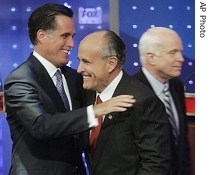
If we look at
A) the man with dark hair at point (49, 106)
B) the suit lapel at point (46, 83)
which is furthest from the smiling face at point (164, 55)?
the suit lapel at point (46, 83)

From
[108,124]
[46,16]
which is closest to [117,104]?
[108,124]

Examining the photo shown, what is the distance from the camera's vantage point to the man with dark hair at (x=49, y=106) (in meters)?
1.97

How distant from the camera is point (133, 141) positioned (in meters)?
1.92

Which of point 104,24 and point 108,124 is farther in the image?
point 104,24

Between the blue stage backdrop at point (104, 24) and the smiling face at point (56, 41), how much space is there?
0.79 m

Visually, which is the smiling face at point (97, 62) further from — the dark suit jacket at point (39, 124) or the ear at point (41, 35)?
the ear at point (41, 35)

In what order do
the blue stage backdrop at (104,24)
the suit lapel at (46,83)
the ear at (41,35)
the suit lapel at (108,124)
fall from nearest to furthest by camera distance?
the suit lapel at (108,124)
the suit lapel at (46,83)
the ear at (41,35)
the blue stage backdrop at (104,24)

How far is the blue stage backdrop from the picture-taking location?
2.83m

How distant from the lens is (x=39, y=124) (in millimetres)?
1994

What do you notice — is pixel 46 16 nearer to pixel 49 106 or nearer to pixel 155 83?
pixel 49 106

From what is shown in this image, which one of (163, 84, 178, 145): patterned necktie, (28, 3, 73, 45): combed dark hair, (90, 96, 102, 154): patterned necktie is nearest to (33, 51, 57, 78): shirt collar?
(28, 3, 73, 45): combed dark hair

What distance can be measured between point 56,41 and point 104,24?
988 millimetres
